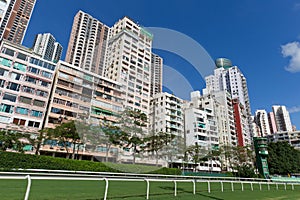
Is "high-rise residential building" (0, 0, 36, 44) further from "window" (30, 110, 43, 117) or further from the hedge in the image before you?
the hedge

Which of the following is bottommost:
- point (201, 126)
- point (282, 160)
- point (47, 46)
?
point (282, 160)

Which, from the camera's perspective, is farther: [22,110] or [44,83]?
[44,83]

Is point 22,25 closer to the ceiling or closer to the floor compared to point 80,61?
closer to the ceiling

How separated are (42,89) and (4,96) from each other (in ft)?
17.3

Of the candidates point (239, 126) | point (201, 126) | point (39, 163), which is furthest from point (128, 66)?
point (239, 126)

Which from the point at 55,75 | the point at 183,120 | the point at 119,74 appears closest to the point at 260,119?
the point at 183,120

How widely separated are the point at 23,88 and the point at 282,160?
151 ft

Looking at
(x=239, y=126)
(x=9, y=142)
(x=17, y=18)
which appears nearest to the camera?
(x=9, y=142)

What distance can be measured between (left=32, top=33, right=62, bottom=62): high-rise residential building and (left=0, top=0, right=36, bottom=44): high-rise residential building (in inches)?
325

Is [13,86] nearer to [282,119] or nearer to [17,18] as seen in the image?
Result: [17,18]

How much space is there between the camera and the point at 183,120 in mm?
51250

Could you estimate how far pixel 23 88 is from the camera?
1221 inches

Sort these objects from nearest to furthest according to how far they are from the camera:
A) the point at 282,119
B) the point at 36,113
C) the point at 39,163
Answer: the point at 39,163
the point at 36,113
the point at 282,119

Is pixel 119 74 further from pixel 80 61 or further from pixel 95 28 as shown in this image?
pixel 95 28
